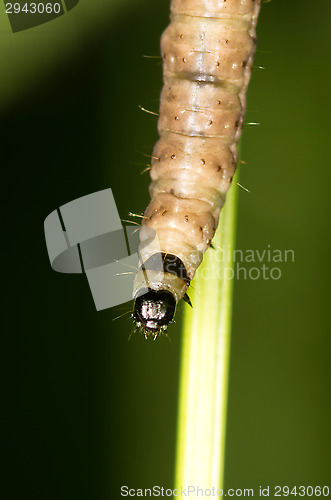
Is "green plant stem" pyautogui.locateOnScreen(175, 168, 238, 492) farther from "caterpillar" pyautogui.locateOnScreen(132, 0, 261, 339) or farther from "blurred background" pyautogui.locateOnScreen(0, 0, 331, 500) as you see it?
"caterpillar" pyautogui.locateOnScreen(132, 0, 261, 339)

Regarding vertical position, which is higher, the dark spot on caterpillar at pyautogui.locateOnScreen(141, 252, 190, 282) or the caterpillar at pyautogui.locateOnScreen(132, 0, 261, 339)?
the caterpillar at pyautogui.locateOnScreen(132, 0, 261, 339)

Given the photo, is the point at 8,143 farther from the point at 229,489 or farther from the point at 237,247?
the point at 229,489

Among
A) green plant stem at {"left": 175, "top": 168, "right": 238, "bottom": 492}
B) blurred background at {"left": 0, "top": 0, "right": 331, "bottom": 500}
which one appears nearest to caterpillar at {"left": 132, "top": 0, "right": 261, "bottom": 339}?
green plant stem at {"left": 175, "top": 168, "right": 238, "bottom": 492}

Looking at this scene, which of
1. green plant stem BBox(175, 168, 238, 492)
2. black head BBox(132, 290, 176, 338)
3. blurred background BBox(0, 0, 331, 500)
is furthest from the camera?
blurred background BBox(0, 0, 331, 500)

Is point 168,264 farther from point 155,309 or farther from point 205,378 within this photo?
point 205,378

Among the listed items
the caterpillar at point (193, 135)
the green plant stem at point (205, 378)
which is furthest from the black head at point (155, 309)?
the green plant stem at point (205, 378)

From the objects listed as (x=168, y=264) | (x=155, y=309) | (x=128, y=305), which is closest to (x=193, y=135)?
(x=168, y=264)

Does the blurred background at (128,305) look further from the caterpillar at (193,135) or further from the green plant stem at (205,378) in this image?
the caterpillar at (193,135)
